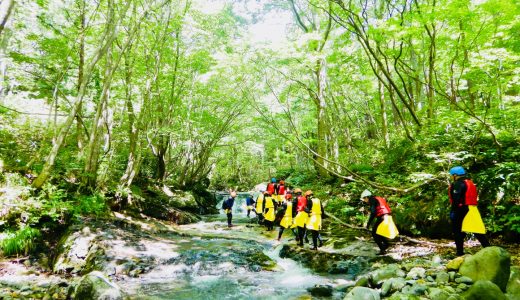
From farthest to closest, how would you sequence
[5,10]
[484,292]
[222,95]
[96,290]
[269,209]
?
[222,95] → [269,209] → [5,10] → [96,290] → [484,292]

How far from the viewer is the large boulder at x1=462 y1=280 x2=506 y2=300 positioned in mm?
4234

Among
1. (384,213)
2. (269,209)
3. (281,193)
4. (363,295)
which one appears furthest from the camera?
(281,193)

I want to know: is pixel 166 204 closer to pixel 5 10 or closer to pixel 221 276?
pixel 221 276

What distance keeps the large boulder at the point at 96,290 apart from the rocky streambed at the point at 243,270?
0.02m

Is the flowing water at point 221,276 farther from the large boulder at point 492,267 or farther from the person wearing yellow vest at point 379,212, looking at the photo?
the large boulder at point 492,267

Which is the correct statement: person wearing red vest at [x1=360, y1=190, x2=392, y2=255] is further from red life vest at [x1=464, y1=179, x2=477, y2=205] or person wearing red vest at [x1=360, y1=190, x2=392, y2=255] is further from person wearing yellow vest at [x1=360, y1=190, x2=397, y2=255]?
red life vest at [x1=464, y1=179, x2=477, y2=205]

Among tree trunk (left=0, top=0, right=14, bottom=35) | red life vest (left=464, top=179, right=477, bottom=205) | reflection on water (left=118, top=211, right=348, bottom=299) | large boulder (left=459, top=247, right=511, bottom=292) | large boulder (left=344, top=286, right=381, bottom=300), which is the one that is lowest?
reflection on water (left=118, top=211, right=348, bottom=299)

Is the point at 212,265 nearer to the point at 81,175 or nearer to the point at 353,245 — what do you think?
the point at 353,245

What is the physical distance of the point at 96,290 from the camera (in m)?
5.18

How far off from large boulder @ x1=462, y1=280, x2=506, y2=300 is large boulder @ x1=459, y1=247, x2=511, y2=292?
28cm

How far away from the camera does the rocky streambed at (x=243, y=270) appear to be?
4.76 metres

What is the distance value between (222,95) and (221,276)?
13372mm

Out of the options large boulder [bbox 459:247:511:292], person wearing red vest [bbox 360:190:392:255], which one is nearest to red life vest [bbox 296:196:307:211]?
person wearing red vest [bbox 360:190:392:255]

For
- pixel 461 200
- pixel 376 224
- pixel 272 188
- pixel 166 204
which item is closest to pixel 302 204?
pixel 376 224
